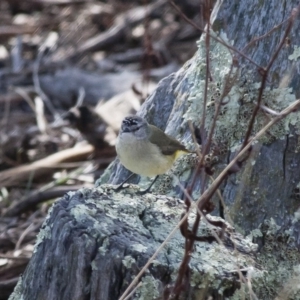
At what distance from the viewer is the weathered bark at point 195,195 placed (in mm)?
3182

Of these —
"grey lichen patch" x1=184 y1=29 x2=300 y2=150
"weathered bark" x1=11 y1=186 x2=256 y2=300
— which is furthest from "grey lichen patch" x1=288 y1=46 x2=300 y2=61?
"weathered bark" x1=11 y1=186 x2=256 y2=300

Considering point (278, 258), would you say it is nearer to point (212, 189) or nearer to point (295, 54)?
point (295, 54)

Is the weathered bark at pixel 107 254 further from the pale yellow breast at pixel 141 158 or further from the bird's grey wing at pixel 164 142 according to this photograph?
the bird's grey wing at pixel 164 142

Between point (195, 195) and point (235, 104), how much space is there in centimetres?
54

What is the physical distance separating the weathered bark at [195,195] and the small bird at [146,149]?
0.14 metres

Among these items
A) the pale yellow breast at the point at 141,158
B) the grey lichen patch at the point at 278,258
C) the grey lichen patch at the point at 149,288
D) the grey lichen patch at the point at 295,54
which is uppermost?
the grey lichen patch at the point at 295,54

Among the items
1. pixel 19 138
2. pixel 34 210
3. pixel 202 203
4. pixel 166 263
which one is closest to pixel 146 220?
pixel 166 263

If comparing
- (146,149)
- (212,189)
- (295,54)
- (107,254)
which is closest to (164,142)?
(146,149)

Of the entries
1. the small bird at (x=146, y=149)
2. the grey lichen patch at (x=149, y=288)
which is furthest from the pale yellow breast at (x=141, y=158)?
the grey lichen patch at (x=149, y=288)

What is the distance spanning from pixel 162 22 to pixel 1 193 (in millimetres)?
5188

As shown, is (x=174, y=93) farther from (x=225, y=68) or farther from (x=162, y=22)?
(x=162, y=22)

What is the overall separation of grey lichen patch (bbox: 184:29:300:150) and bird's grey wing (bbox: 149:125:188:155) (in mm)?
159

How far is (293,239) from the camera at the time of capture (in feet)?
13.8

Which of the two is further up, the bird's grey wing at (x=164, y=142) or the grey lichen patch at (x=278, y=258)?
the bird's grey wing at (x=164, y=142)
